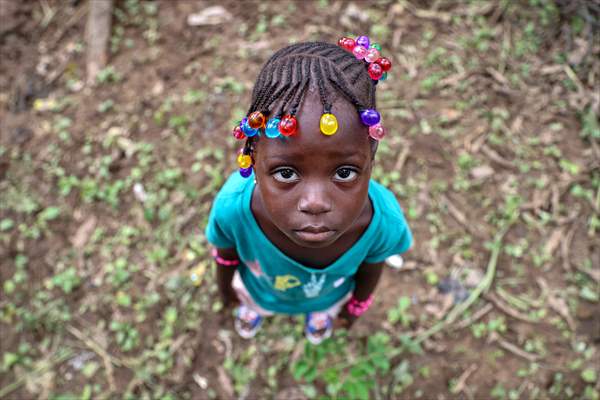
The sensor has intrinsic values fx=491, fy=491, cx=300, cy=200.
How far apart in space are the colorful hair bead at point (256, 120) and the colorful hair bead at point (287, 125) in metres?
0.09

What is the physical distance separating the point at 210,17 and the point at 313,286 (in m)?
3.17

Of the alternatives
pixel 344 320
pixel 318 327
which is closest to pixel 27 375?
pixel 318 327

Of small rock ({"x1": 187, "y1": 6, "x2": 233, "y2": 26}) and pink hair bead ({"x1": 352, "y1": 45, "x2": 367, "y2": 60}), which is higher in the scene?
pink hair bead ({"x1": 352, "y1": 45, "x2": 367, "y2": 60})

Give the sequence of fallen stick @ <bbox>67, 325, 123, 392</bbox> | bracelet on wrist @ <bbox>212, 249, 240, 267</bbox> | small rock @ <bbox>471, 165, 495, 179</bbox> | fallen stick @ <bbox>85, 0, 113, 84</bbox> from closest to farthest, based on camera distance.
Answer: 1. bracelet on wrist @ <bbox>212, 249, 240, 267</bbox>
2. fallen stick @ <bbox>67, 325, 123, 392</bbox>
3. small rock @ <bbox>471, 165, 495, 179</bbox>
4. fallen stick @ <bbox>85, 0, 113, 84</bbox>

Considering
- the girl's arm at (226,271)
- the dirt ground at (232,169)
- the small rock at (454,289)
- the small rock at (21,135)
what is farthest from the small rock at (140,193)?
the small rock at (454,289)

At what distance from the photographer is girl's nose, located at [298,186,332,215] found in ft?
5.14

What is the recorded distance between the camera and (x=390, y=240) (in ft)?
6.76

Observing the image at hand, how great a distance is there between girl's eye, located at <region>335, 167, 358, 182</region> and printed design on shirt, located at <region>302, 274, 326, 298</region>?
65 centimetres

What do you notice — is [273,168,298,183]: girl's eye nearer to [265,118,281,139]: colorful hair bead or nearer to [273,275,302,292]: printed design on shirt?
[265,118,281,139]: colorful hair bead

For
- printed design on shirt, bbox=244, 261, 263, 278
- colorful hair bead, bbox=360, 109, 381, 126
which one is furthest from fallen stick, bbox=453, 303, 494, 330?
colorful hair bead, bbox=360, 109, 381, 126

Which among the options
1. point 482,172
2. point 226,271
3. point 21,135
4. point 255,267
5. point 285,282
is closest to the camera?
point 285,282

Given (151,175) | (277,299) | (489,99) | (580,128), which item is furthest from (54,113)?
(580,128)

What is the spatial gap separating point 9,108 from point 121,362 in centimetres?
258

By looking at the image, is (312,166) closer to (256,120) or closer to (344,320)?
(256,120)
